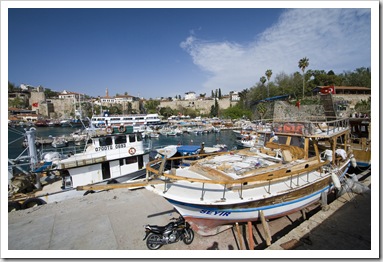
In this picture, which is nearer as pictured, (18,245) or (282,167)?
(18,245)

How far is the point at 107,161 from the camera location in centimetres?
1061

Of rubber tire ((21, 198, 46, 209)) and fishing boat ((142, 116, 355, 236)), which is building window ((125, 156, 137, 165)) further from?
fishing boat ((142, 116, 355, 236))

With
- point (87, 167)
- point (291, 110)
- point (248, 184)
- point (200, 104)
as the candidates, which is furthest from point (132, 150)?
point (200, 104)

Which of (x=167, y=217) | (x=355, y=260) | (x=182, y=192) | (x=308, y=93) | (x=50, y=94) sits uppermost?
(x=50, y=94)

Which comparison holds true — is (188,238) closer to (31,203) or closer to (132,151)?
(132,151)

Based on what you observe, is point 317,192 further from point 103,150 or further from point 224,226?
point 103,150

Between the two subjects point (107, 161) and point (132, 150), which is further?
point (132, 150)

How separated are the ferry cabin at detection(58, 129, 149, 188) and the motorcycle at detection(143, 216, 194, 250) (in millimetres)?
5907

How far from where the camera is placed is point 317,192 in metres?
6.69

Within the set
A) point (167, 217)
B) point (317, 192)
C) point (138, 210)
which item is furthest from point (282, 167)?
point (138, 210)

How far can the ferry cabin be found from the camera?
32.2 feet

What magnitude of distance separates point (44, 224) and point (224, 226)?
22.0ft

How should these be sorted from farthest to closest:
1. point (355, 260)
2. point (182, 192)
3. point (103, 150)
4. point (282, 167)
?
point (103, 150)
point (282, 167)
point (182, 192)
point (355, 260)

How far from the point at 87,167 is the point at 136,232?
574 cm
